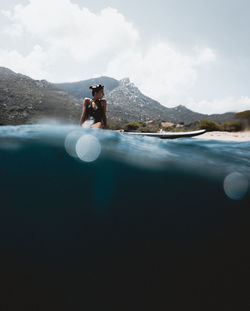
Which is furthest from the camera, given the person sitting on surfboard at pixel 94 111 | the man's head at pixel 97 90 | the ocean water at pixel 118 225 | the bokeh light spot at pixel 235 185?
the person sitting on surfboard at pixel 94 111

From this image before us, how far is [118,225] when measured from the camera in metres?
2.31

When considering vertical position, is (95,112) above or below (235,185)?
above

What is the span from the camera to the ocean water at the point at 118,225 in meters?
1.56

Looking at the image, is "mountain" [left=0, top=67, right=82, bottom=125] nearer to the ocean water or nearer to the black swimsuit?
the black swimsuit

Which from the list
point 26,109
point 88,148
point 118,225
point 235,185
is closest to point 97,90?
point 88,148

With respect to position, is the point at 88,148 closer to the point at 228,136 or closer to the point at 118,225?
the point at 118,225

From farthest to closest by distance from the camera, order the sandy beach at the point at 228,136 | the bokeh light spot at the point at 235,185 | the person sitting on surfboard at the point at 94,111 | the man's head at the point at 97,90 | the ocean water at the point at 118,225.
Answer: the sandy beach at the point at 228,136
the person sitting on surfboard at the point at 94,111
the man's head at the point at 97,90
the bokeh light spot at the point at 235,185
the ocean water at the point at 118,225

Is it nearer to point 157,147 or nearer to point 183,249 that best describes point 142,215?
point 183,249

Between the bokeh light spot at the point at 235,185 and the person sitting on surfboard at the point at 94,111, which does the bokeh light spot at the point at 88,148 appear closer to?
the person sitting on surfboard at the point at 94,111

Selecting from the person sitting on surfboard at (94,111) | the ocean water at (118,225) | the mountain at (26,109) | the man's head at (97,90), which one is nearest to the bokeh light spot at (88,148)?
the ocean water at (118,225)

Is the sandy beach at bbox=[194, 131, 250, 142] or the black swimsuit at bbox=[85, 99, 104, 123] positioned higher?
the black swimsuit at bbox=[85, 99, 104, 123]

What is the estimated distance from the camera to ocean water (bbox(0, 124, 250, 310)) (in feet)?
5.12

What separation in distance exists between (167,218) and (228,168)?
2.07 meters

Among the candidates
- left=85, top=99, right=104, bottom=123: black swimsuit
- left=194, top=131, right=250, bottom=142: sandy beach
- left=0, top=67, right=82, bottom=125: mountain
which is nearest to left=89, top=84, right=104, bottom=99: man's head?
left=85, top=99, right=104, bottom=123: black swimsuit
